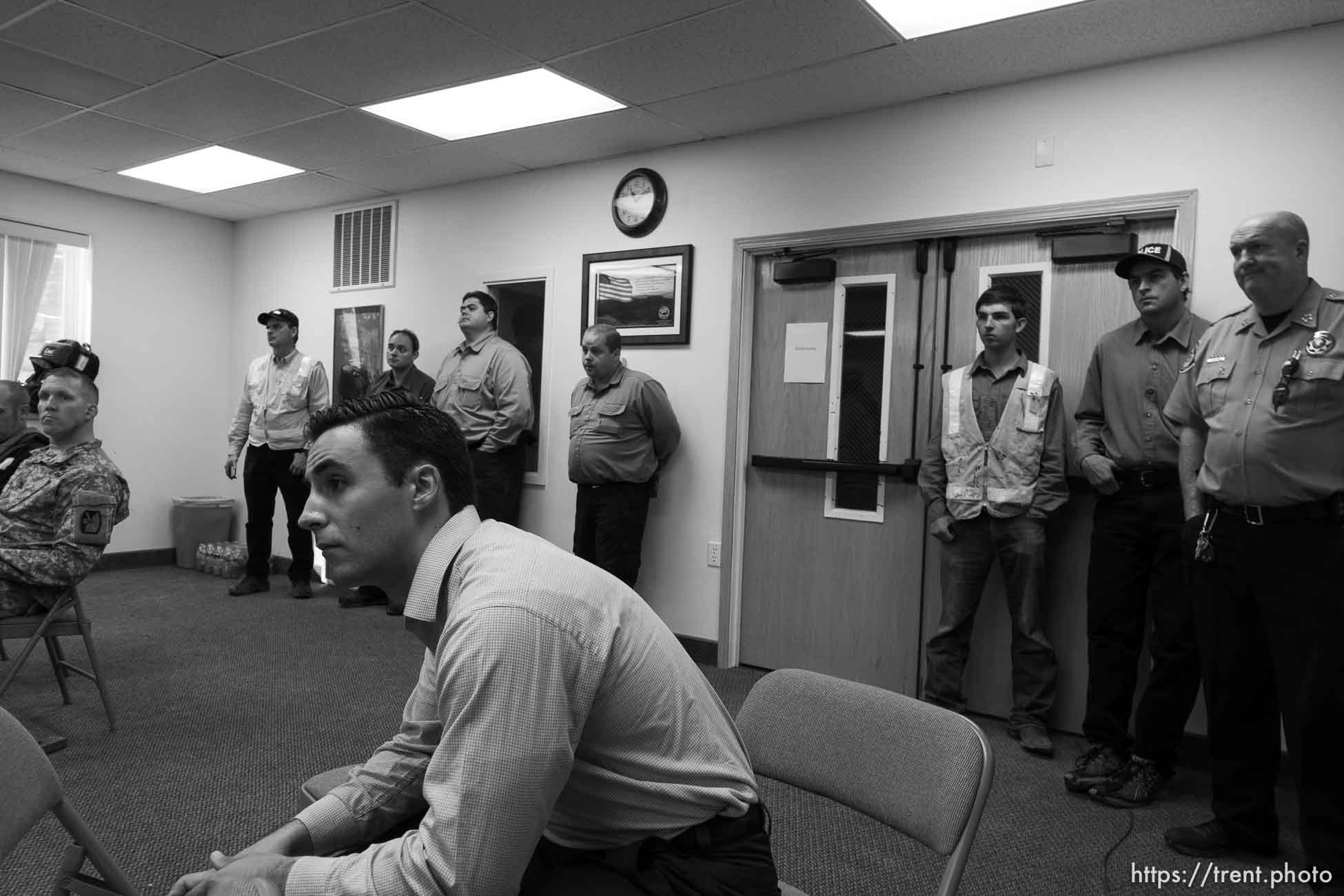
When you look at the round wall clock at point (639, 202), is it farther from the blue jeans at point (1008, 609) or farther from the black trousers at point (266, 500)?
the black trousers at point (266, 500)

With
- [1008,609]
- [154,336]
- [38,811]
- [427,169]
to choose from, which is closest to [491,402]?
[427,169]

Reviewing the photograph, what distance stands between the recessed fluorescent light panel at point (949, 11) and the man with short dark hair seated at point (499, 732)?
244 cm

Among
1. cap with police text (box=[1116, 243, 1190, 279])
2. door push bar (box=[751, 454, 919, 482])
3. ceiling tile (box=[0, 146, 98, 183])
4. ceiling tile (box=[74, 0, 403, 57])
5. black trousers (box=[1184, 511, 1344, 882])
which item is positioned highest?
ceiling tile (box=[74, 0, 403, 57])

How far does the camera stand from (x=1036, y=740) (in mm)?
3145

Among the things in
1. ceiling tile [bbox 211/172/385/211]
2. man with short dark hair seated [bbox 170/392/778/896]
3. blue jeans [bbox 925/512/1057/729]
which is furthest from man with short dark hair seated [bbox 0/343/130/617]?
blue jeans [bbox 925/512/1057/729]

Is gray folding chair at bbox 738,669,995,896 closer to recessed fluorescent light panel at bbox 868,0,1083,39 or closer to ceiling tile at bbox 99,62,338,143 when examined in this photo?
recessed fluorescent light panel at bbox 868,0,1083,39

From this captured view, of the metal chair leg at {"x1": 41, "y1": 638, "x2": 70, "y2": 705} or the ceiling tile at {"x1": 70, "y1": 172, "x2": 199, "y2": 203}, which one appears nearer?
the metal chair leg at {"x1": 41, "y1": 638, "x2": 70, "y2": 705}

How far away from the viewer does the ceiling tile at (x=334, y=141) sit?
168 inches

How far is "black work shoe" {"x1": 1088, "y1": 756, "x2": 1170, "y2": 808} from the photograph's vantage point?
2.72m

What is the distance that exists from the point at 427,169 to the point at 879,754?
4.52 m

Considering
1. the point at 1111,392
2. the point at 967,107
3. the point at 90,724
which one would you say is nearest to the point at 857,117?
the point at 967,107

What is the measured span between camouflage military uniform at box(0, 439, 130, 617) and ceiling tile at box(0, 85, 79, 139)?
7.14 feet

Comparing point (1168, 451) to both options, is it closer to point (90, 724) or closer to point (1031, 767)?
point (1031, 767)

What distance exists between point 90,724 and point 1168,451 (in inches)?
150
